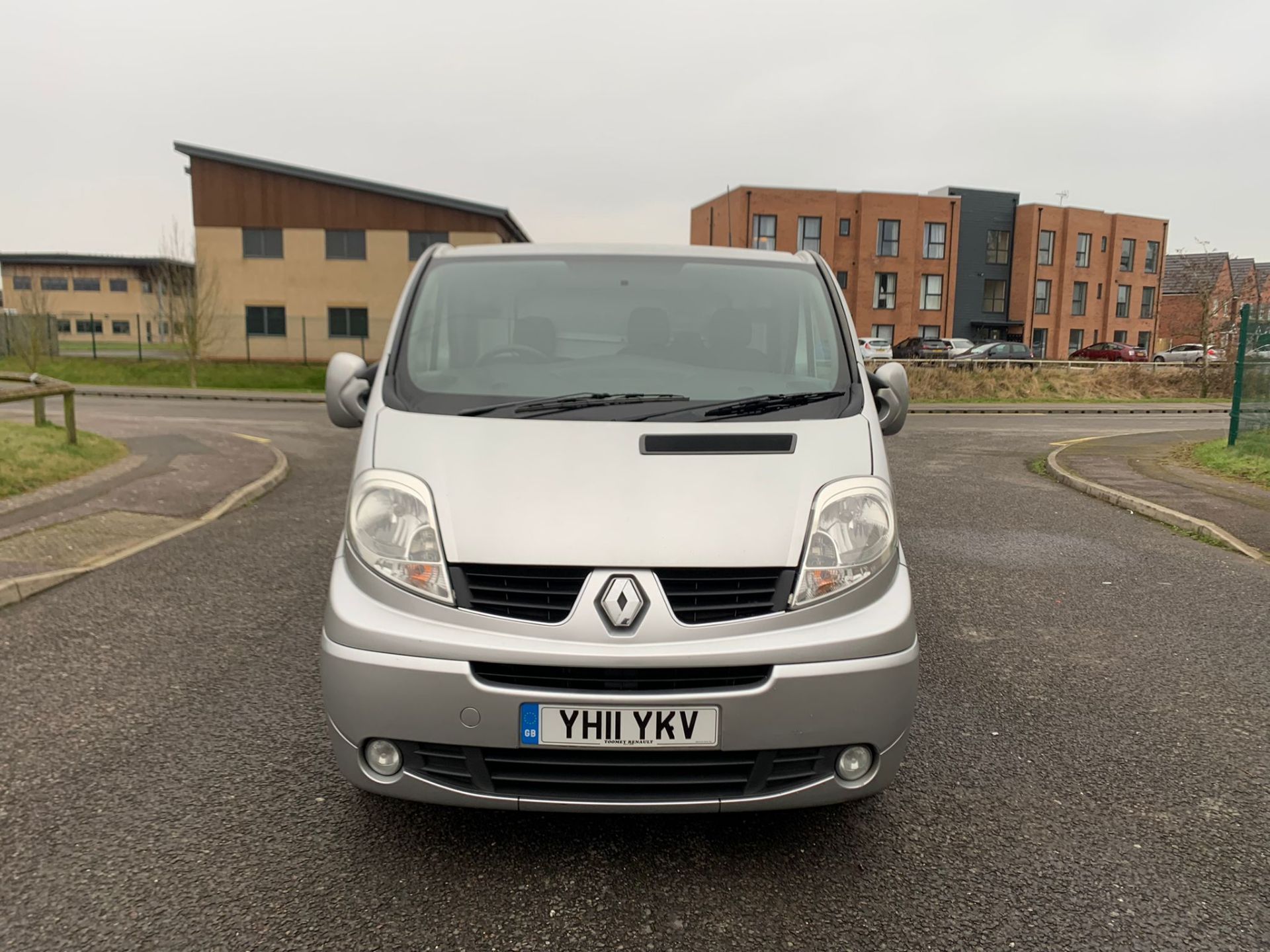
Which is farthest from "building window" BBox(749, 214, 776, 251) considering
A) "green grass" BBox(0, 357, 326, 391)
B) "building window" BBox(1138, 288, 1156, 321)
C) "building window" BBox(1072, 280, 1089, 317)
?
"green grass" BBox(0, 357, 326, 391)

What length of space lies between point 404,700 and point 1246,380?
1317 centimetres

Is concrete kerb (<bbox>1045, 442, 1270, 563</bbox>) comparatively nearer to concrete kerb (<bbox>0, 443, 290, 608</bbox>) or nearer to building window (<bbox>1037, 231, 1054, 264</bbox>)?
concrete kerb (<bbox>0, 443, 290, 608</bbox>)

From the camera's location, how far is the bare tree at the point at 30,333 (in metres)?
30.1

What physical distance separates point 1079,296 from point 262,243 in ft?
164

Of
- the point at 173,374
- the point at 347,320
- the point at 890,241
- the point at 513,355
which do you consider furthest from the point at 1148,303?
the point at 513,355

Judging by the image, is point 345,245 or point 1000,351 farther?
point 1000,351

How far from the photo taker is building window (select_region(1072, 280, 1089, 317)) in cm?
6175

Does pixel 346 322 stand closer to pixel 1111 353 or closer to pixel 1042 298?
pixel 1111 353

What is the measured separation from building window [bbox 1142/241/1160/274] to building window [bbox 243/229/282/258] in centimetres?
5523

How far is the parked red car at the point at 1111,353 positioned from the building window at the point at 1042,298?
664 centimetres

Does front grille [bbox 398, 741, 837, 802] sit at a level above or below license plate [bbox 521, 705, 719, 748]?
below

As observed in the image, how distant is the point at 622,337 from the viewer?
3.68m

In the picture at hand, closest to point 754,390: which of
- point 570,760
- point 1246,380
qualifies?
point 570,760

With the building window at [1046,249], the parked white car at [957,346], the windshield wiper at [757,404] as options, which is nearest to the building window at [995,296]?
the building window at [1046,249]
